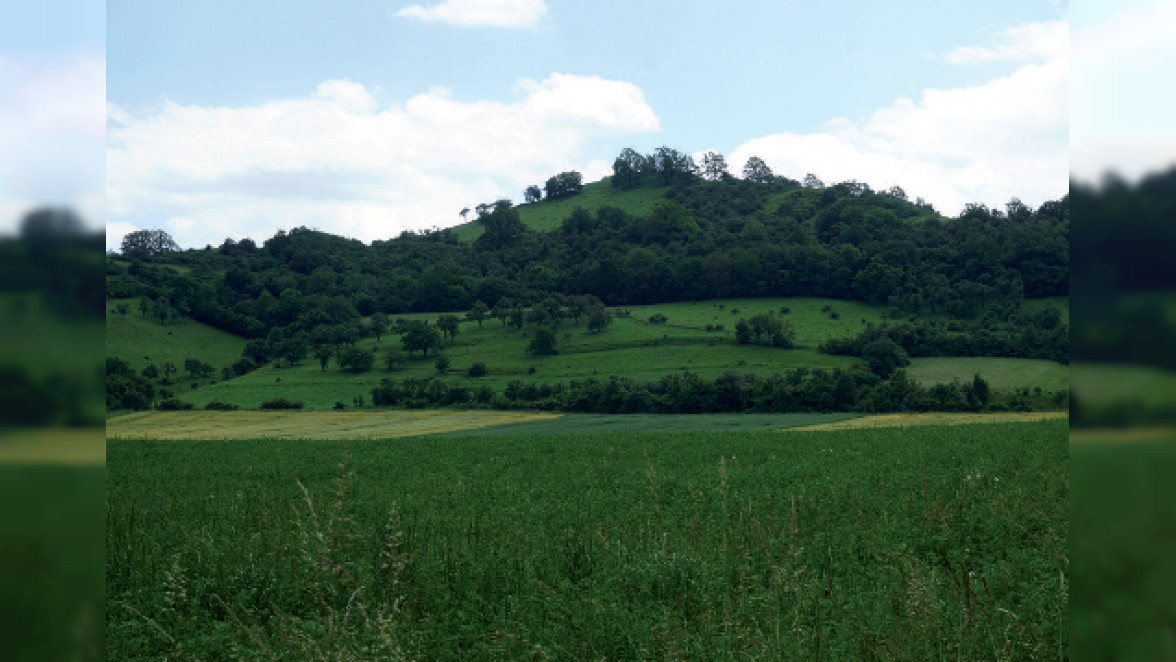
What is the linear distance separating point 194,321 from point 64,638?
129467mm

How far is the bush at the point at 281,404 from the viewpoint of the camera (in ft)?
256

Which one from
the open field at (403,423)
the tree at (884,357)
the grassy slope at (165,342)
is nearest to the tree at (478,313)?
the grassy slope at (165,342)

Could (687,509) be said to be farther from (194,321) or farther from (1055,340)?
(194,321)

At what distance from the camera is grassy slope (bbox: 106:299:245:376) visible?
9488cm

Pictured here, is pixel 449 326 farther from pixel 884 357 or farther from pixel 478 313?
pixel 884 357

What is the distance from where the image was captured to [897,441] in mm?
26953

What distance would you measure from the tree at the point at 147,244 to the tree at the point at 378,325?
53737mm

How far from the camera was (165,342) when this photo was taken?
102 meters

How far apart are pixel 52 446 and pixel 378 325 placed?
121012 millimetres

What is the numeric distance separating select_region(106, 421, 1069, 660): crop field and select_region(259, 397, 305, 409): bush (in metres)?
65.4

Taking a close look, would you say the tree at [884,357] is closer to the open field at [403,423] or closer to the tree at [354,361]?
the open field at [403,423]

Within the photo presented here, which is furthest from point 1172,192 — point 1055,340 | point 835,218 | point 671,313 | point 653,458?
point 835,218

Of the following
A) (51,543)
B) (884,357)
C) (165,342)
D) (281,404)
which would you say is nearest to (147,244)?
(165,342)

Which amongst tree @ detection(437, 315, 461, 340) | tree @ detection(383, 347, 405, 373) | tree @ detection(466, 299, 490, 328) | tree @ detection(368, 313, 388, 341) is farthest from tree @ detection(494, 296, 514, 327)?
tree @ detection(383, 347, 405, 373)
